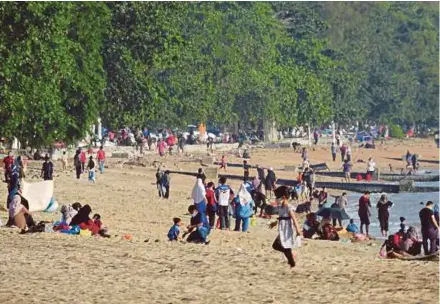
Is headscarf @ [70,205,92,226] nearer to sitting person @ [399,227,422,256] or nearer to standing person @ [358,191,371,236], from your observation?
sitting person @ [399,227,422,256]

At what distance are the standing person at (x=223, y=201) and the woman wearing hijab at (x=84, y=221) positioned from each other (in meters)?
3.90

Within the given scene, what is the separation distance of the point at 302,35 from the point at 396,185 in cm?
7620

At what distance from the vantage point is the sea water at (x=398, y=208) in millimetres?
39625

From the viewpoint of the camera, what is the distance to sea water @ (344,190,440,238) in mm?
39625

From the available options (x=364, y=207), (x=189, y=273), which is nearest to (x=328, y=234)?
(x=364, y=207)

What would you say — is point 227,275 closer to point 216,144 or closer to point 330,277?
point 330,277

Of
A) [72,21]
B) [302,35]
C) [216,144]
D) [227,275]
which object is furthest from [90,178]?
A: [302,35]

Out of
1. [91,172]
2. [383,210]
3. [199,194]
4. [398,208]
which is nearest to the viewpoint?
[199,194]

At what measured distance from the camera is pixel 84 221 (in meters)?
24.5

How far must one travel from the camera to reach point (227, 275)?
18.4 metres

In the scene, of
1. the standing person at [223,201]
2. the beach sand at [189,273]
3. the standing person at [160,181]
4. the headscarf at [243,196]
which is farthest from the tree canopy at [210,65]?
the beach sand at [189,273]

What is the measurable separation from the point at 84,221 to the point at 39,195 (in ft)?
19.9

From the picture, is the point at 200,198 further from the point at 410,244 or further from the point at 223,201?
the point at 410,244

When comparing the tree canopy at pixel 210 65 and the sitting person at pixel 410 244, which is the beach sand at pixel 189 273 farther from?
the tree canopy at pixel 210 65
